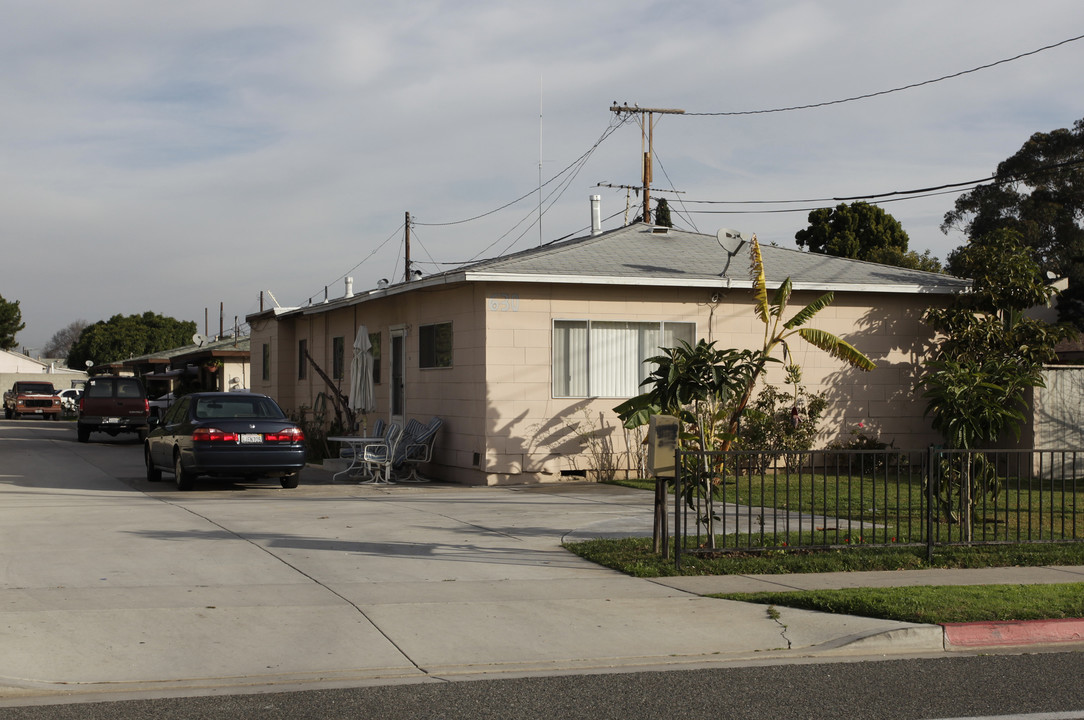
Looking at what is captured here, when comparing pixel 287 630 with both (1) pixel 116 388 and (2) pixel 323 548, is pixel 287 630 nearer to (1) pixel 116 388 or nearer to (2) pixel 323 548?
(2) pixel 323 548

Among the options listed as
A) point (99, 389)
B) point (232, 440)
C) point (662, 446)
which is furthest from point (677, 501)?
point (99, 389)

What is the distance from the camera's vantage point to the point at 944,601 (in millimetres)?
8719

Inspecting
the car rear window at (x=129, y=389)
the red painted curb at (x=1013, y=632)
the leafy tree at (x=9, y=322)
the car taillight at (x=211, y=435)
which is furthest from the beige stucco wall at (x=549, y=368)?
the leafy tree at (x=9, y=322)

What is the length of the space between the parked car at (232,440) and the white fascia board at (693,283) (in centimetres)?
382

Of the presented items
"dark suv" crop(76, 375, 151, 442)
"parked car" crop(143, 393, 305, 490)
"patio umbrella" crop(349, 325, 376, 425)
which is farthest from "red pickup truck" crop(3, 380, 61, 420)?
"parked car" crop(143, 393, 305, 490)

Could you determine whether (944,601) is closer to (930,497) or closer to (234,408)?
(930,497)

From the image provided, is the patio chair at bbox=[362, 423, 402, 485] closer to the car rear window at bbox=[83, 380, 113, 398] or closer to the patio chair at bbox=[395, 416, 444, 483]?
the patio chair at bbox=[395, 416, 444, 483]

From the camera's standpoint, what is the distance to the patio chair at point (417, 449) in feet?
62.0

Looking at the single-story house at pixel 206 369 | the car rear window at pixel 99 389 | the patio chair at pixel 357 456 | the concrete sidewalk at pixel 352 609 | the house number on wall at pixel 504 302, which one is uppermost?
the house number on wall at pixel 504 302

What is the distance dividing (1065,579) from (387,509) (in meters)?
8.22

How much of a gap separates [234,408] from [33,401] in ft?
135

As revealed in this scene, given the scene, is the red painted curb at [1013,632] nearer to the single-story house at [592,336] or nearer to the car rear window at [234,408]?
the single-story house at [592,336]

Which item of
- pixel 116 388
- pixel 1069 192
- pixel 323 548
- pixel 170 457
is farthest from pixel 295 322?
pixel 1069 192

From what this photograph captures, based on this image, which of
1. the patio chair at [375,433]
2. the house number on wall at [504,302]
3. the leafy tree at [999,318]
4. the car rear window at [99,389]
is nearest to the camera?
the house number on wall at [504,302]
